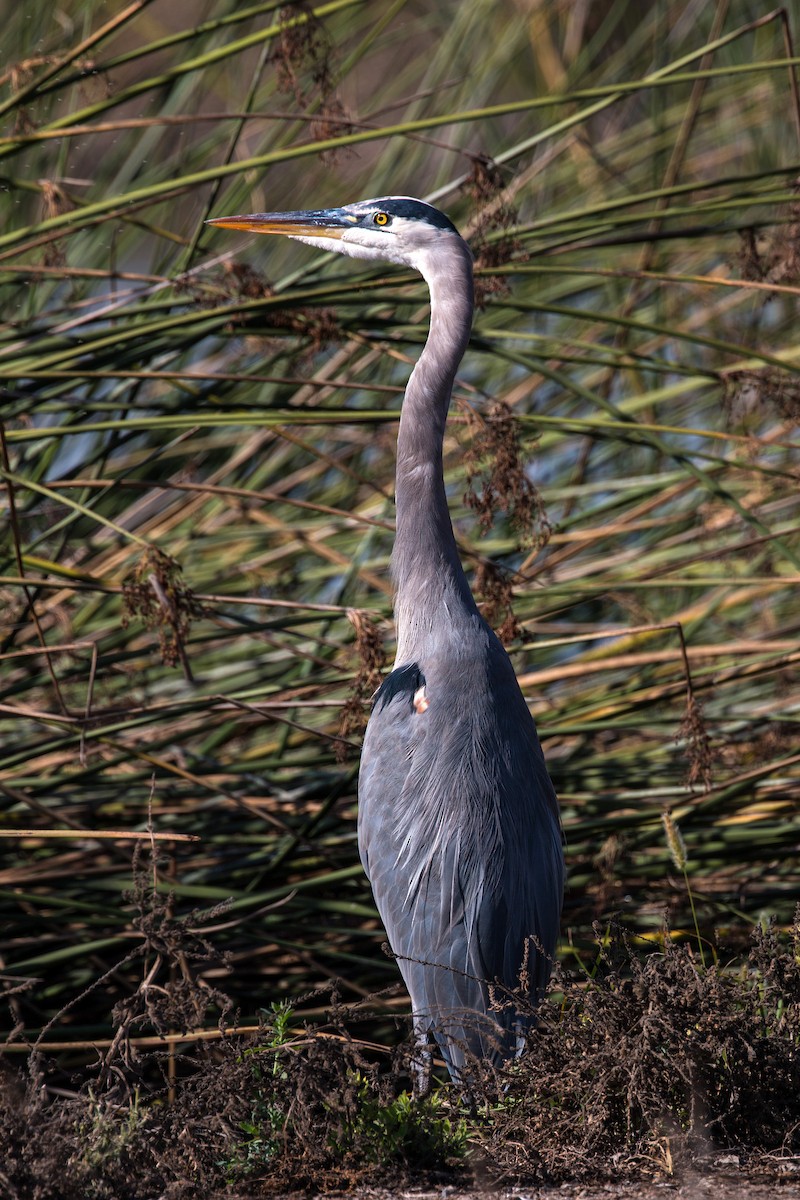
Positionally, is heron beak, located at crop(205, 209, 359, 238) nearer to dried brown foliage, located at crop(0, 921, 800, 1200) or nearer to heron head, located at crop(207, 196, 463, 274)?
heron head, located at crop(207, 196, 463, 274)

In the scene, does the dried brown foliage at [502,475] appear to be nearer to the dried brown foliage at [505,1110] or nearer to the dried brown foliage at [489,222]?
the dried brown foliage at [489,222]

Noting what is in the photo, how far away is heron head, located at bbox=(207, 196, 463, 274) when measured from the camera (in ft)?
10.3

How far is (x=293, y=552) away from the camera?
459 centimetres

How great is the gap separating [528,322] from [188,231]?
1781 millimetres

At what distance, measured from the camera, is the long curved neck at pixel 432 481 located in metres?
3.07

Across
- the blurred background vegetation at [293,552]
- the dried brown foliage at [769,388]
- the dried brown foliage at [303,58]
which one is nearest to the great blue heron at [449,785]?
the blurred background vegetation at [293,552]

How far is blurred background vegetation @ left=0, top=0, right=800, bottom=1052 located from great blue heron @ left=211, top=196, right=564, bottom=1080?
11 cm

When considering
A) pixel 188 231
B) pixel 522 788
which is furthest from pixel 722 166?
pixel 522 788

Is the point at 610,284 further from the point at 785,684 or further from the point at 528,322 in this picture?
the point at 785,684

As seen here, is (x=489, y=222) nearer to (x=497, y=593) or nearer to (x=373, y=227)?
(x=373, y=227)

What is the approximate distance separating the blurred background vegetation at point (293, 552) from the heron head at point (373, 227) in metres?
0.09

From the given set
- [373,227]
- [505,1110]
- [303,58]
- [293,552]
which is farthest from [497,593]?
[293,552]

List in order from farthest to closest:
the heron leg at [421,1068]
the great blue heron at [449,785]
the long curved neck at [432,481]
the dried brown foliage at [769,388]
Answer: the dried brown foliage at [769,388], the long curved neck at [432,481], the great blue heron at [449,785], the heron leg at [421,1068]

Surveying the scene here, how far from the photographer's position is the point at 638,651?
14.4 feet
